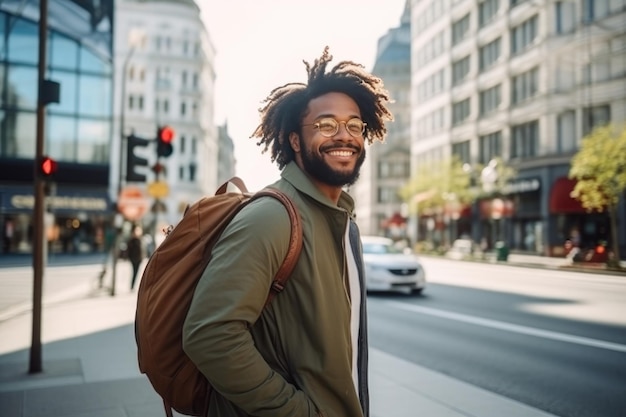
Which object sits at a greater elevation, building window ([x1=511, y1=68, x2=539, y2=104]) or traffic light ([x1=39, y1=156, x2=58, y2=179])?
building window ([x1=511, y1=68, x2=539, y2=104])

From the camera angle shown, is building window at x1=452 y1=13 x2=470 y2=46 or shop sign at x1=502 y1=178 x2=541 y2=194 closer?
shop sign at x1=502 y1=178 x2=541 y2=194

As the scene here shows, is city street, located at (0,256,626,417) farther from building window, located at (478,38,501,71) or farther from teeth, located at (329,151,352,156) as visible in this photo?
building window, located at (478,38,501,71)

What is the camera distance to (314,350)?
1920 millimetres

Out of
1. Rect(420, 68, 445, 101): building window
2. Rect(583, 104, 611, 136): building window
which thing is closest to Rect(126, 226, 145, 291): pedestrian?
Rect(583, 104, 611, 136): building window

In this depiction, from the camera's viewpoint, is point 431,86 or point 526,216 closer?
point 526,216

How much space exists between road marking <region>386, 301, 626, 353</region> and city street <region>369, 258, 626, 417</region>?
14mm

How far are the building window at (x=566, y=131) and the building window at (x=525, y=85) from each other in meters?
3.26

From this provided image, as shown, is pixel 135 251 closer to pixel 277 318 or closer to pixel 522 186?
pixel 277 318

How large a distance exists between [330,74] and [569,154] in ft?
108

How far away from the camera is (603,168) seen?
22.4 meters

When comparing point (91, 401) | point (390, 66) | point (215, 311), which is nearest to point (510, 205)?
point (91, 401)

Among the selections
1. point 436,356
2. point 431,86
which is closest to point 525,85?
point 431,86

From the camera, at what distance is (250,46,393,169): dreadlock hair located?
2.38m

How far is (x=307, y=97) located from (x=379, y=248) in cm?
1342
